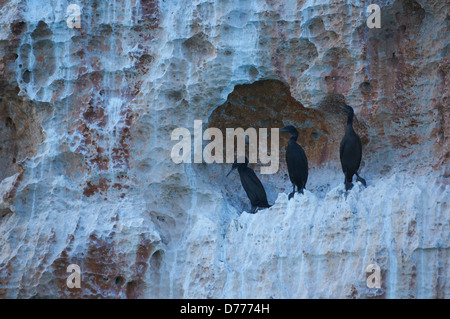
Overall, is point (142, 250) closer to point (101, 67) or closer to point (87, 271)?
point (87, 271)

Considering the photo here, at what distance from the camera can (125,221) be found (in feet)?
21.7

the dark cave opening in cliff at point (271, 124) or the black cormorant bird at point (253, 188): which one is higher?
the dark cave opening in cliff at point (271, 124)

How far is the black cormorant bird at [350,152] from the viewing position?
6406mm

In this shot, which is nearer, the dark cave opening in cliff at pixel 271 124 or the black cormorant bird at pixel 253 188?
the black cormorant bird at pixel 253 188

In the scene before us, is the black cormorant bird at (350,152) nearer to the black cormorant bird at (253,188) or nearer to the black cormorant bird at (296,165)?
the black cormorant bird at (296,165)

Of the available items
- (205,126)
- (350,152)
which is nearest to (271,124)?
(205,126)

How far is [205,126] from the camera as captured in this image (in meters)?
7.01

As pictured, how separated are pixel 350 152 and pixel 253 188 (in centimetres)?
102

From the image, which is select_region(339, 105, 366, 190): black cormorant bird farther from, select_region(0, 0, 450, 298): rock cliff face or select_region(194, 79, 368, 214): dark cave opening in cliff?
select_region(194, 79, 368, 214): dark cave opening in cliff

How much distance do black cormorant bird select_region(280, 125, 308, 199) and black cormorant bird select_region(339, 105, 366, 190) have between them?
365 millimetres

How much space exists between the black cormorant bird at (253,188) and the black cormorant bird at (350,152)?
824 mm

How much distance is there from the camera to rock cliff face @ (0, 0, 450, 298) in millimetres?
6340

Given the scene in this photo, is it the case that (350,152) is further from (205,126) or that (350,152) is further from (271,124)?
(205,126)

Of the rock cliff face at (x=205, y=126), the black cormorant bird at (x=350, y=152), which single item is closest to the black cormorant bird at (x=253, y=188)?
the rock cliff face at (x=205, y=126)
